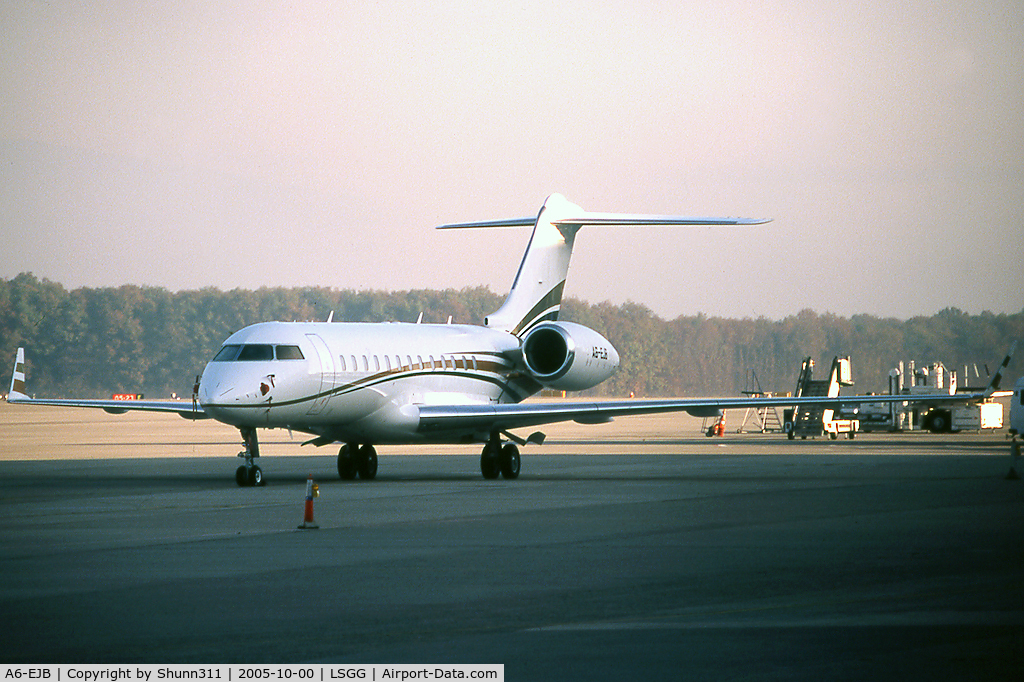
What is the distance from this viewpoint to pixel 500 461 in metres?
25.9

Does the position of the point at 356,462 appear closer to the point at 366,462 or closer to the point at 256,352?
the point at 366,462

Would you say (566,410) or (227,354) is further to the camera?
(566,410)

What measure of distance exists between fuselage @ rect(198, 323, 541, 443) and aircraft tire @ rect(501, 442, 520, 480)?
1.79m

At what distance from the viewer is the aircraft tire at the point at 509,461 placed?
25844mm

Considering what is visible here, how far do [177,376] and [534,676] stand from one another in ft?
333

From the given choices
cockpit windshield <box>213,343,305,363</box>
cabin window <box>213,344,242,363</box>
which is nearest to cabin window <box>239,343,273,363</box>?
cockpit windshield <box>213,343,305,363</box>

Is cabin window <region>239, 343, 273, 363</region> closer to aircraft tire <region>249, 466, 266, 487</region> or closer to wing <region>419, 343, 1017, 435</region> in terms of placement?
aircraft tire <region>249, 466, 266, 487</region>

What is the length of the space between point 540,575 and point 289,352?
13453 mm

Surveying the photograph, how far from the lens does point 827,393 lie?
157 ft

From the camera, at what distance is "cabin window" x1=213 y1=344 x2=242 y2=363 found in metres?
23.6

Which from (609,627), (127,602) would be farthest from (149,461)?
(609,627)

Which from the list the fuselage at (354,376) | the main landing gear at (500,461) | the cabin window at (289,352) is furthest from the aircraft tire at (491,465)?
the cabin window at (289,352)

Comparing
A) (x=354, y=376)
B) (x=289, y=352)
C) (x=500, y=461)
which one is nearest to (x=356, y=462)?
(x=354, y=376)

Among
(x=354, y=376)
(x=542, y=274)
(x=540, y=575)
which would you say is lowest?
(x=540, y=575)
